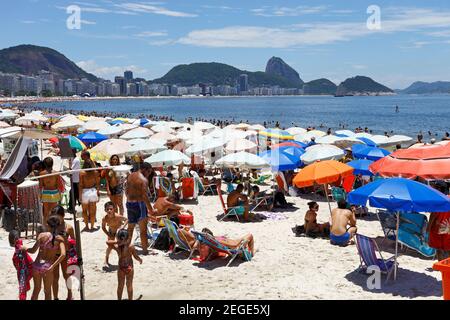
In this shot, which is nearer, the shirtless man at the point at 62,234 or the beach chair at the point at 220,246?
the shirtless man at the point at 62,234

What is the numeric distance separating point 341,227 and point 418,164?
1.62m

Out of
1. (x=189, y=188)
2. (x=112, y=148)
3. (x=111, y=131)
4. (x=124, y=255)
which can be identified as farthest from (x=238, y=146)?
(x=111, y=131)

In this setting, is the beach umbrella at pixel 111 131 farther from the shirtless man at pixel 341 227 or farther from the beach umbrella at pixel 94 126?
the shirtless man at pixel 341 227

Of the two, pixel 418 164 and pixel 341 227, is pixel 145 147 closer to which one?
pixel 341 227

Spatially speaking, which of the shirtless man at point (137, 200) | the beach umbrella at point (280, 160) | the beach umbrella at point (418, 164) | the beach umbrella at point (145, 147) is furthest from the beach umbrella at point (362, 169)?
the beach umbrella at point (145, 147)

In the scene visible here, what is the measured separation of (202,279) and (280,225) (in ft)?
10.8

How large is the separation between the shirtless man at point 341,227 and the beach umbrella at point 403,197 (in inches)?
67.7

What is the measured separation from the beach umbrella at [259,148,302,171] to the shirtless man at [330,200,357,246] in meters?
2.64

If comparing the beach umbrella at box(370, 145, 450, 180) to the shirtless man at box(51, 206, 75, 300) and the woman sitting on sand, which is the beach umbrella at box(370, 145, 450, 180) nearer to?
the woman sitting on sand

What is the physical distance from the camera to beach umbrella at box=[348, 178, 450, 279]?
5.69 meters

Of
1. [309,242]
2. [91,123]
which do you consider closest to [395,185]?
[309,242]

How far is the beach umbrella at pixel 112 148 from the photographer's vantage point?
45.6 ft

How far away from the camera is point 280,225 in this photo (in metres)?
9.39
